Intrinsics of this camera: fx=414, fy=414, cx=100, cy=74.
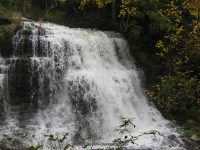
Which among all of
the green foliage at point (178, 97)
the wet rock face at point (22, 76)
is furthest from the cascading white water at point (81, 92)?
the green foliage at point (178, 97)

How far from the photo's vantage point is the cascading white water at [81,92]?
10633 mm

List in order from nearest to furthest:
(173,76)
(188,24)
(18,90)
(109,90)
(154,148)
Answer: (154,148), (18,90), (109,90), (173,76), (188,24)

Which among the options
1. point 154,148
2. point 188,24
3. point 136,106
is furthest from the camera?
point 188,24

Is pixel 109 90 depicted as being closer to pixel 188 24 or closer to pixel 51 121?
pixel 51 121

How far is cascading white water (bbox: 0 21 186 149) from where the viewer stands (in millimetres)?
10633

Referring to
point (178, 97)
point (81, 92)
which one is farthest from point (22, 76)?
point (178, 97)

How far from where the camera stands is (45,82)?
1117cm

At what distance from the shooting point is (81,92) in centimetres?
1105

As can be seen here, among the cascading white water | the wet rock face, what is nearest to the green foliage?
the cascading white water

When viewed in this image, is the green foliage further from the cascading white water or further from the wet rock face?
the wet rock face

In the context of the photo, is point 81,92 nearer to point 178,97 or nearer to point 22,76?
point 22,76

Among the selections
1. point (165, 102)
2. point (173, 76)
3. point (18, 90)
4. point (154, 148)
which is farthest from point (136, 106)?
point (18, 90)

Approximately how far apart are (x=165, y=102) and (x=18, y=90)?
4.64 m

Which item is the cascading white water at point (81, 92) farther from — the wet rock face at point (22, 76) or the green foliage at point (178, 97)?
the green foliage at point (178, 97)
